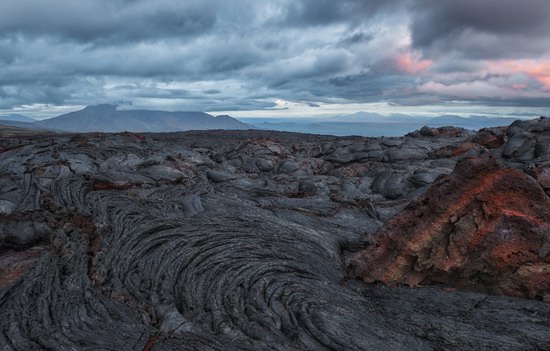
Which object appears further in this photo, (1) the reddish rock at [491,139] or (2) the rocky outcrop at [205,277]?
(1) the reddish rock at [491,139]

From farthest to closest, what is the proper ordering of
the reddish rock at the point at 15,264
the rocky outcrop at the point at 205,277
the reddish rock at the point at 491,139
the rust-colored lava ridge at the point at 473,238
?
the reddish rock at the point at 491,139 → the reddish rock at the point at 15,264 → the rust-colored lava ridge at the point at 473,238 → the rocky outcrop at the point at 205,277

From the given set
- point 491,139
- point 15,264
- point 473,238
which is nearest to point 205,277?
point 15,264

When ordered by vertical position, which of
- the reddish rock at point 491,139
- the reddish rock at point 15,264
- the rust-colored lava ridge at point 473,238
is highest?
the reddish rock at point 491,139

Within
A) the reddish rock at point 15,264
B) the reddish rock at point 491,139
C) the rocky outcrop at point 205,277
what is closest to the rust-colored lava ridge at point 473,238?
the rocky outcrop at point 205,277

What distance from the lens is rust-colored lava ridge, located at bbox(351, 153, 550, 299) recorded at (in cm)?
1625

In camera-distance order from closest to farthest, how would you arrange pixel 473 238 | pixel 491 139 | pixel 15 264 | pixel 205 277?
pixel 473 238, pixel 205 277, pixel 15 264, pixel 491 139

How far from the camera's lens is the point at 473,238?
17219 millimetres

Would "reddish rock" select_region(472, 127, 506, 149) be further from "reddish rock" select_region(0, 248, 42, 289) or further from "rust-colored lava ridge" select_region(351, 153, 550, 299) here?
"reddish rock" select_region(0, 248, 42, 289)

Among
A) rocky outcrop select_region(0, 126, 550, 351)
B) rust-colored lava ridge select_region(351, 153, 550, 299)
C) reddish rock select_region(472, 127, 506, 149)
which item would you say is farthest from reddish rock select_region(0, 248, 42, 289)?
reddish rock select_region(472, 127, 506, 149)

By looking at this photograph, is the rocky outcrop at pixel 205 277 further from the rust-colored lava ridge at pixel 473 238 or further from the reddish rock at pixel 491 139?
the reddish rock at pixel 491 139

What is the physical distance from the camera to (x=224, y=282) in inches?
695

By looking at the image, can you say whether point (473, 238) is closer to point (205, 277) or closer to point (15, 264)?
point (205, 277)

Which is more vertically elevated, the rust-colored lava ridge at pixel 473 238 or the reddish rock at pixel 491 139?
the reddish rock at pixel 491 139

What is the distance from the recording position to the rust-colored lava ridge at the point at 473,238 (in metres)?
16.2
